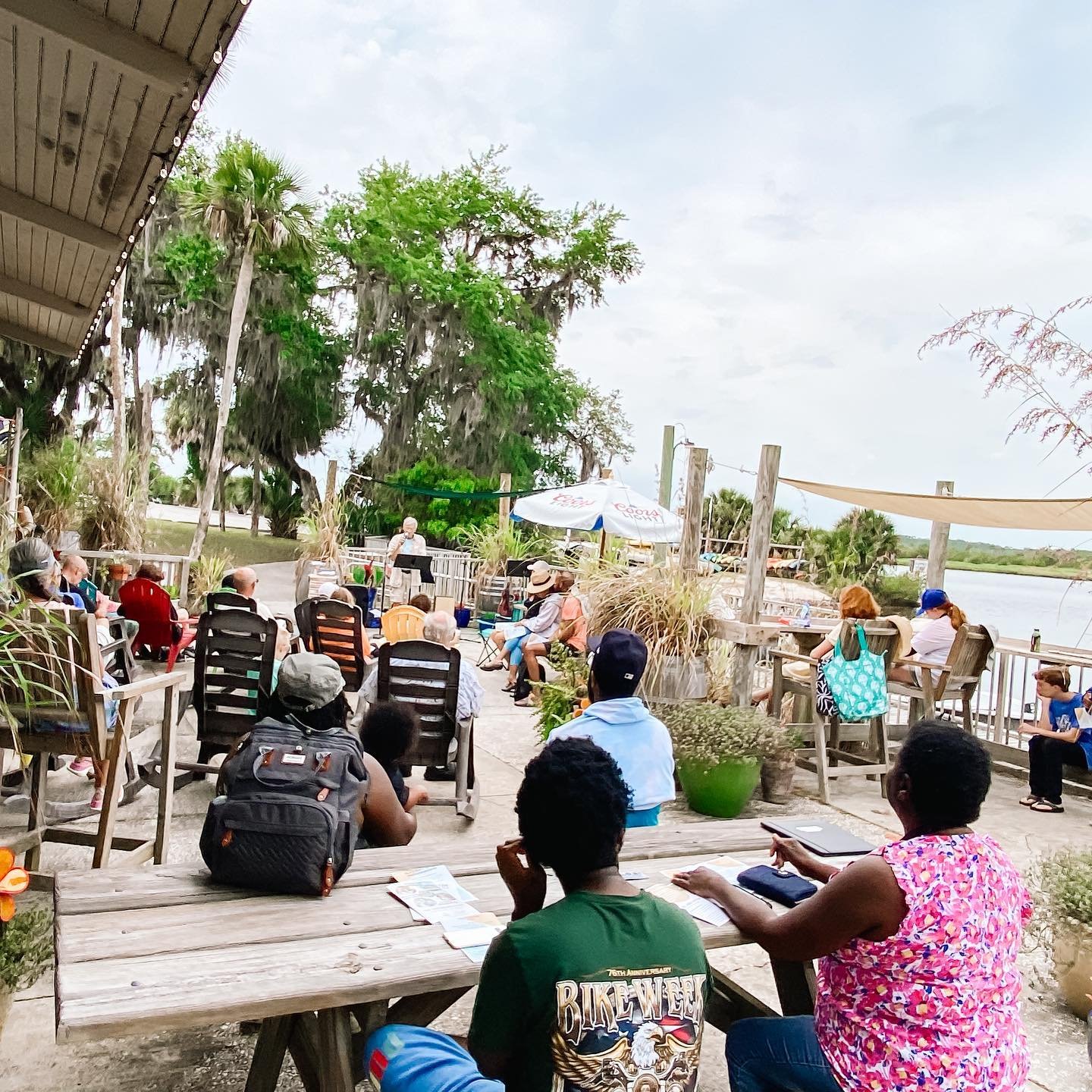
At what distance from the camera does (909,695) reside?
698 centimetres

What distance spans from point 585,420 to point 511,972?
29.8m

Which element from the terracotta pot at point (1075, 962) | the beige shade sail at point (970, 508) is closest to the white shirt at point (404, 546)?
the beige shade sail at point (970, 508)

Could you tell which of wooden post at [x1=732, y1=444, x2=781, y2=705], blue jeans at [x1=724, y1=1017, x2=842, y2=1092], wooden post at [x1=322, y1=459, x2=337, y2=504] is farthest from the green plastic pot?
wooden post at [x1=322, y1=459, x2=337, y2=504]

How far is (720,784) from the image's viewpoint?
5293 mm

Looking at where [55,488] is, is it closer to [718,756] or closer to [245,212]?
[245,212]

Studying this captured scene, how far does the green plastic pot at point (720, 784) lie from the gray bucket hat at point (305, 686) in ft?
10.7

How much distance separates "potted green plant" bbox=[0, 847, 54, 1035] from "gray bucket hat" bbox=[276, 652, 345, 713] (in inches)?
29.6

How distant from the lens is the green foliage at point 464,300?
2556 centimetres

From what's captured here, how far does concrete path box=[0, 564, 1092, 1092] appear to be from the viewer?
8.49 ft

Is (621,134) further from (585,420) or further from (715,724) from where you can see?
(715,724)

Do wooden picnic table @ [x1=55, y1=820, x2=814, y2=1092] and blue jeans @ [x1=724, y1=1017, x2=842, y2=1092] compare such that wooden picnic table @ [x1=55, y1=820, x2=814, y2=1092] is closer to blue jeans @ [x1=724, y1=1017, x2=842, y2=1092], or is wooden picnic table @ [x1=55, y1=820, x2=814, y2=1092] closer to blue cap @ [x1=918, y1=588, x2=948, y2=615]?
blue jeans @ [x1=724, y1=1017, x2=842, y2=1092]

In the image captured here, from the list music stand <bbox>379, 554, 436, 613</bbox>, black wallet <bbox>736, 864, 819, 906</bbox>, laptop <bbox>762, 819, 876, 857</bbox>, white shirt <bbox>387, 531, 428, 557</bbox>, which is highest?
white shirt <bbox>387, 531, 428, 557</bbox>

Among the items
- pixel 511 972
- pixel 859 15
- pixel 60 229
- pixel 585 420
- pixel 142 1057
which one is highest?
pixel 859 15

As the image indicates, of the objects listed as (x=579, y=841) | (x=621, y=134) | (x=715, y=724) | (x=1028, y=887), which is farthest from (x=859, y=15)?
(x=621, y=134)
